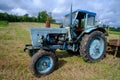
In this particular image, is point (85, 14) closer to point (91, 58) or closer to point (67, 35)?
point (67, 35)

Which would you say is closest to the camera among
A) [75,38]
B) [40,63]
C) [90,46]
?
[40,63]

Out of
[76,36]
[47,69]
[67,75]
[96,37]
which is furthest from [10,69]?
[96,37]

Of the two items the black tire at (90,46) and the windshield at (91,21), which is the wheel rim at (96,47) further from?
the windshield at (91,21)

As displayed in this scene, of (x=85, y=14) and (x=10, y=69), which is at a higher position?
(x=85, y=14)

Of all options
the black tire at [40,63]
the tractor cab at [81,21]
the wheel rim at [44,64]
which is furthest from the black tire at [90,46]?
the wheel rim at [44,64]

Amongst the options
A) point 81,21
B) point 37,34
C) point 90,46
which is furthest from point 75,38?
point 37,34

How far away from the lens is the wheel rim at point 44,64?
524 cm

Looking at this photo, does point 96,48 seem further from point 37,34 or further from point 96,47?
point 37,34

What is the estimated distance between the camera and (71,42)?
6586 mm

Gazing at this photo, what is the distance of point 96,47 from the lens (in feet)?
22.7

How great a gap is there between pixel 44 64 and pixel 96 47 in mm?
2686

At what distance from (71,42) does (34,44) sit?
60.4 inches

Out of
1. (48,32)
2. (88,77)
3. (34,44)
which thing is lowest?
(88,77)

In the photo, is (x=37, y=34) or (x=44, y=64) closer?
(x=44, y=64)
